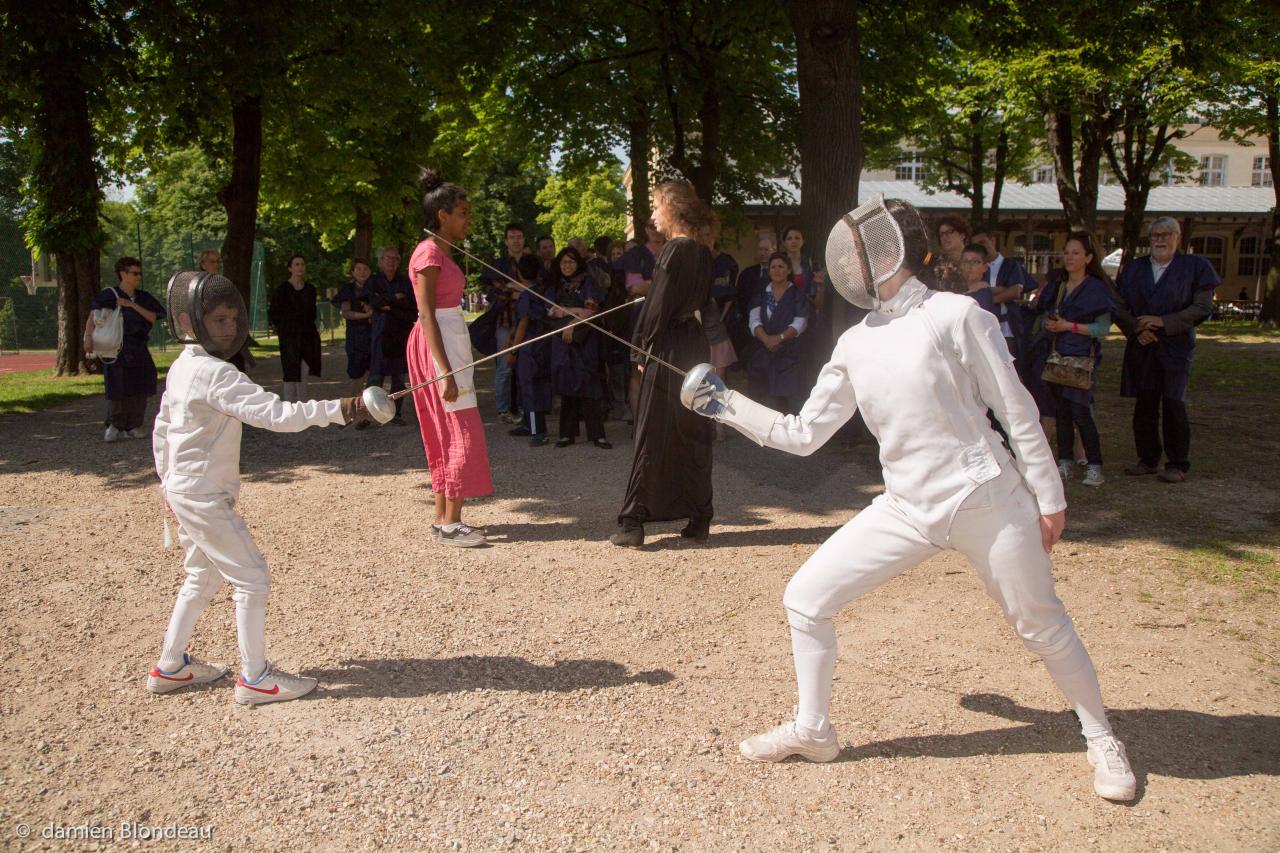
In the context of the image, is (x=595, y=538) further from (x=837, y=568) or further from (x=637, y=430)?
(x=837, y=568)

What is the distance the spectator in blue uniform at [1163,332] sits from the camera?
7758 mm

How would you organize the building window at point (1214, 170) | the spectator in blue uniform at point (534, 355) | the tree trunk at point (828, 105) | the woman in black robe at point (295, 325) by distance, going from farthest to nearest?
the building window at point (1214, 170) < the woman in black robe at point (295, 325) < the spectator in blue uniform at point (534, 355) < the tree trunk at point (828, 105)

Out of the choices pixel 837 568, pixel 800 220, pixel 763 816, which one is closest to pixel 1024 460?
pixel 837 568

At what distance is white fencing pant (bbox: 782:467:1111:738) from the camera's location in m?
3.25

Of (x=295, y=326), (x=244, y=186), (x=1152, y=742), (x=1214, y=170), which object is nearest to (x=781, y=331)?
(x=295, y=326)

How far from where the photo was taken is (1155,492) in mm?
7848

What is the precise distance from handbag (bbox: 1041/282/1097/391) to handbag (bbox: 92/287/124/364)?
353 inches

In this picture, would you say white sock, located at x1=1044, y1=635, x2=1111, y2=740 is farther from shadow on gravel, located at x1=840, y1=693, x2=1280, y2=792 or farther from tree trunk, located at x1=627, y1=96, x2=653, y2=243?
tree trunk, located at x1=627, y1=96, x2=653, y2=243

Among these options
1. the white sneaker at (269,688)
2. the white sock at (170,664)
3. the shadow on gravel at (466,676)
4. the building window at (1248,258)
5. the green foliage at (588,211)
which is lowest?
the shadow on gravel at (466,676)

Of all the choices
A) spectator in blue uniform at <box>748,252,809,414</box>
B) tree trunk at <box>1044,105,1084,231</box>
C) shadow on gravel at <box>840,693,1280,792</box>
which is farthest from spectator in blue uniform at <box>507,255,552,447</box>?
tree trunk at <box>1044,105,1084,231</box>

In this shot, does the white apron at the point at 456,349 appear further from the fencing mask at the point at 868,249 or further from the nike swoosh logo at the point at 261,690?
the fencing mask at the point at 868,249

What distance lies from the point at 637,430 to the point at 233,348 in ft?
9.69

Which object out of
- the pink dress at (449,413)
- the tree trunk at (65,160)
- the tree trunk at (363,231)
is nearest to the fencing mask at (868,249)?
the pink dress at (449,413)

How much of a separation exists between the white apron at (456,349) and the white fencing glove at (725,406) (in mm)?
2886
